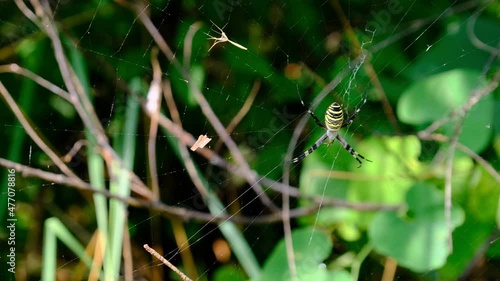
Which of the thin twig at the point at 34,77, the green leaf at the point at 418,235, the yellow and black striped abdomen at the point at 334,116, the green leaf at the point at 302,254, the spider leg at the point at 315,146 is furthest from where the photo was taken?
the thin twig at the point at 34,77

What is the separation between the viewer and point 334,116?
193cm

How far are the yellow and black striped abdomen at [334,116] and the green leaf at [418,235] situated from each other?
36cm

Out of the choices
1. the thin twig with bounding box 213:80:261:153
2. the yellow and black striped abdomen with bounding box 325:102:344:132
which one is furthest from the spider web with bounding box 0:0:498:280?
the yellow and black striped abdomen with bounding box 325:102:344:132

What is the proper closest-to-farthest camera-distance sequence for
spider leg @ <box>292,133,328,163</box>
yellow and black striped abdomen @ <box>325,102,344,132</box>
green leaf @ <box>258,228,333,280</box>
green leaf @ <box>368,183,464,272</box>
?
green leaf @ <box>368,183,464,272</box> < green leaf @ <box>258,228,333,280</box> < yellow and black striped abdomen @ <box>325,102,344,132</box> < spider leg @ <box>292,133,328,163</box>

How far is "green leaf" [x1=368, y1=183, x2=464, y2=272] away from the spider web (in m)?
0.40

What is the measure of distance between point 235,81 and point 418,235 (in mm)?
949

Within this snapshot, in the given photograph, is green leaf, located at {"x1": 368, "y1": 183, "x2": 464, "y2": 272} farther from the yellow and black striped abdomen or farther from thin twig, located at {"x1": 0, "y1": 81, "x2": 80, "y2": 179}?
thin twig, located at {"x1": 0, "y1": 81, "x2": 80, "y2": 179}

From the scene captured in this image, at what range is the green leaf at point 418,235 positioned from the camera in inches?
66.7

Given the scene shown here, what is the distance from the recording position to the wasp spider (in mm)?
1940

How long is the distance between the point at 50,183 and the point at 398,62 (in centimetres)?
137

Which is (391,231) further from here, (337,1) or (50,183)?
(50,183)

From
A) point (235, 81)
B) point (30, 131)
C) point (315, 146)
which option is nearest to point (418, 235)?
point (315, 146)

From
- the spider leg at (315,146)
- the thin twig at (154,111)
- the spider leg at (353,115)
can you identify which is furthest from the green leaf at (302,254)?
the thin twig at (154,111)

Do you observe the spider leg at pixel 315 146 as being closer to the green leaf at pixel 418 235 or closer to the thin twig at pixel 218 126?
the thin twig at pixel 218 126
